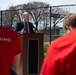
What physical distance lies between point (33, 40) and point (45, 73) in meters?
7.67

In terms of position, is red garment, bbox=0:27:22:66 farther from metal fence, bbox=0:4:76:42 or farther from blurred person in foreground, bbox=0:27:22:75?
metal fence, bbox=0:4:76:42

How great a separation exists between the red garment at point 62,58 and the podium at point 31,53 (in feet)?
24.8

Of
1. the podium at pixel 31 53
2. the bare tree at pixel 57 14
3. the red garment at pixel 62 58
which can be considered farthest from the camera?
the bare tree at pixel 57 14

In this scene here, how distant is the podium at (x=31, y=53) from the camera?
9328mm

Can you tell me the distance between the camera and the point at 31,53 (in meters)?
9.47

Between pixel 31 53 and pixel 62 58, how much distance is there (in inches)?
309

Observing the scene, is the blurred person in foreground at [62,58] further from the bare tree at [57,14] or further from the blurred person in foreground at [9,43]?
the bare tree at [57,14]

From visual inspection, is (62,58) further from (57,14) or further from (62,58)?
(57,14)

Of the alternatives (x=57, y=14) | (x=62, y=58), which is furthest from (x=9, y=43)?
(x=57, y=14)

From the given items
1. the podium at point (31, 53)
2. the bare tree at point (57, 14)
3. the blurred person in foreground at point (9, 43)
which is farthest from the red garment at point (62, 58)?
the bare tree at point (57, 14)

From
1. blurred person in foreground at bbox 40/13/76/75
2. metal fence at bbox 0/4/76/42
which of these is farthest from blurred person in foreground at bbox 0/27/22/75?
metal fence at bbox 0/4/76/42

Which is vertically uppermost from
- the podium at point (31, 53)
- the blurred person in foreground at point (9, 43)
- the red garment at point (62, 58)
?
the red garment at point (62, 58)

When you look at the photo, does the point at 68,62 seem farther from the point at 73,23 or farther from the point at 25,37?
the point at 25,37

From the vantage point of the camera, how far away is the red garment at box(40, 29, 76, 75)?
1630 mm
